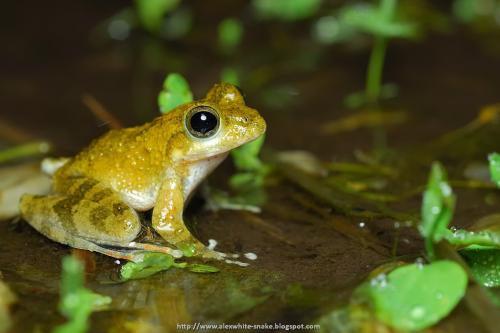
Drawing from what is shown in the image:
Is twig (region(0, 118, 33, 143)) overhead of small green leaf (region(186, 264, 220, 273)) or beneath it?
overhead

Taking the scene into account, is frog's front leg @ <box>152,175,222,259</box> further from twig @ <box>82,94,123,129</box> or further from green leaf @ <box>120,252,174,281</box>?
twig @ <box>82,94,123,129</box>

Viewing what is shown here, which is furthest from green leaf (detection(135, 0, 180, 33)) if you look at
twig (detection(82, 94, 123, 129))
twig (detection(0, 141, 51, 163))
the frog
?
the frog

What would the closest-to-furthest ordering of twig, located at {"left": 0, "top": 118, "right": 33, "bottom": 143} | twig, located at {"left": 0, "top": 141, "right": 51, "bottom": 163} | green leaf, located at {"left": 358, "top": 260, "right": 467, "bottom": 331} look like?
green leaf, located at {"left": 358, "top": 260, "right": 467, "bottom": 331} → twig, located at {"left": 0, "top": 141, "right": 51, "bottom": 163} → twig, located at {"left": 0, "top": 118, "right": 33, "bottom": 143}

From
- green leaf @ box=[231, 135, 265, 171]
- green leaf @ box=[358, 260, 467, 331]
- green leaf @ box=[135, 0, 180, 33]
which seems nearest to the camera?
green leaf @ box=[358, 260, 467, 331]

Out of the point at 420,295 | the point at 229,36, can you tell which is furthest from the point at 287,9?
the point at 420,295

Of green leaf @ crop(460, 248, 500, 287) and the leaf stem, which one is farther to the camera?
the leaf stem

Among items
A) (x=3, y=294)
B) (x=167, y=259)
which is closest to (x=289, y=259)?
(x=167, y=259)

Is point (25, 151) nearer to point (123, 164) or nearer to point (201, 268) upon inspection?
point (123, 164)
